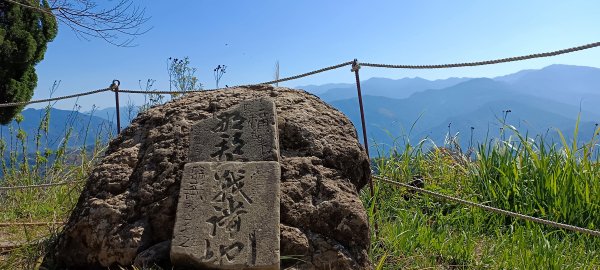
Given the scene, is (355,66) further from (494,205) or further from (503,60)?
(494,205)

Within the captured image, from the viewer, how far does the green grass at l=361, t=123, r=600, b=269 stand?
326 centimetres

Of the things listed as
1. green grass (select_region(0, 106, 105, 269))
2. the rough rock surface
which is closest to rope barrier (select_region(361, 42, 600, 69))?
the rough rock surface

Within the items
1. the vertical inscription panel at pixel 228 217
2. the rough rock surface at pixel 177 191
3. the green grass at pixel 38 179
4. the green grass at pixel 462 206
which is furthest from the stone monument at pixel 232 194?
the green grass at pixel 38 179

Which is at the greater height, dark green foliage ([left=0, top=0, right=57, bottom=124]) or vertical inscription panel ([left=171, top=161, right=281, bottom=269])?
dark green foliage ([left=0, top=0, right=57, bottom=124])

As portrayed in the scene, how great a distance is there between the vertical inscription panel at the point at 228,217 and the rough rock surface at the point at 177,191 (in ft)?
0.34

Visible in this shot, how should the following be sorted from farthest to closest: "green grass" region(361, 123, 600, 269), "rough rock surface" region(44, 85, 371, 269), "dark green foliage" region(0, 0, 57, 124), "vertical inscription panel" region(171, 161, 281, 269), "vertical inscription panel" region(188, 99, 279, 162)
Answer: "dark green foliage" region(0, 0, 57, 124) → "green grass" region(361, 123, 600, 269) → "vertical inscription panel" region(188, 99, 279, 162) → "rough rock surface" region(44, 85, 371, 269) → "vertical inscription panel" region(171, 161, 281, 269)

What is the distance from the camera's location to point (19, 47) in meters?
8.78

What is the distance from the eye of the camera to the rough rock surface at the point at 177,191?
280 centimetres

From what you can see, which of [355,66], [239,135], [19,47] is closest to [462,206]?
[355,66]

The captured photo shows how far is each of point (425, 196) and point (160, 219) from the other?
7.00 feet

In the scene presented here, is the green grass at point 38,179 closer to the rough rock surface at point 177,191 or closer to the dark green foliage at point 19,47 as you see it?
the rough rock surface at point 177,191

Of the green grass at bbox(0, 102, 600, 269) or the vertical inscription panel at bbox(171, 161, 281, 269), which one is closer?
the vertical inscription panel at bbox(171, 161, 281, 269)

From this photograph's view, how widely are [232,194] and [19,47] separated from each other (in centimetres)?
731

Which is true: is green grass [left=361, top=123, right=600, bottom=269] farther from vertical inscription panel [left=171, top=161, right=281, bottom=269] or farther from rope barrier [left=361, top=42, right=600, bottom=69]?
rope barrier [left=361, top=42, right=600, bottom=69]
